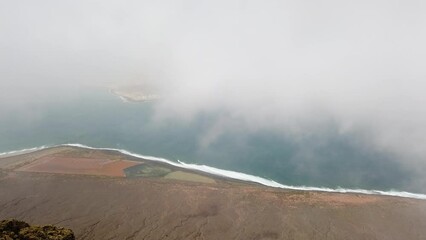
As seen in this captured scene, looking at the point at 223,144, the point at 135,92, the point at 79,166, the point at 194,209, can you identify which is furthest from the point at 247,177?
the point at 135,92

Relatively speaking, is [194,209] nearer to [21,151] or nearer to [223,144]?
[223,144]

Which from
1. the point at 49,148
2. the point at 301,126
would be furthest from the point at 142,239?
the point at 301,126

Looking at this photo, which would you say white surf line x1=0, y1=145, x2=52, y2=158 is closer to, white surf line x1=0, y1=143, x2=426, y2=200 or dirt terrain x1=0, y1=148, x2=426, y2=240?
white surf line x1=0, y1=143, x2=426, y2=200

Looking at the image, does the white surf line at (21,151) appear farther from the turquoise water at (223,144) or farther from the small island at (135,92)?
the small island at (135,92)

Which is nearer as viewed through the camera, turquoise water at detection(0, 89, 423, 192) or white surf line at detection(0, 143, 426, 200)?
white surf line at detection(0, 143, 426, 200)

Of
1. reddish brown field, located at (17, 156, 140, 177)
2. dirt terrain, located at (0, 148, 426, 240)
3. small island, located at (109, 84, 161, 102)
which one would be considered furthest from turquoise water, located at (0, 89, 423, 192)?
small island, located at (109, 84, 161, 102)
